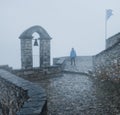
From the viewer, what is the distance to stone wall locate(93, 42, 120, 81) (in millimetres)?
12109

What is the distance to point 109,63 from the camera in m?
13.0

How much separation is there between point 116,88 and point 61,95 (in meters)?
2.53

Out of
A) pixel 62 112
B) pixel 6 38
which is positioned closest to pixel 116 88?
pixel 62 112

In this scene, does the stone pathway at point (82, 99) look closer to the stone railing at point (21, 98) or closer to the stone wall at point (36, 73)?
the stone railing at point (21, 98)

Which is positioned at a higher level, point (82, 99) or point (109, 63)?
point (109, 63)

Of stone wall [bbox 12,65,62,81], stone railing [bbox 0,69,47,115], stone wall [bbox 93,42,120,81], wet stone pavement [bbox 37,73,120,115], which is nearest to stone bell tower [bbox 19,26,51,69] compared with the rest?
stone wall [bbox 12,65,62,81]

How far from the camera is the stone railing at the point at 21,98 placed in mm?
5416

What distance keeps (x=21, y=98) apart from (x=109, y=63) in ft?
22.0

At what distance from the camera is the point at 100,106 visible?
855 centimetres

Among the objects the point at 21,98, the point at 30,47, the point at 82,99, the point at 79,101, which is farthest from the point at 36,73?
the point at 21,98

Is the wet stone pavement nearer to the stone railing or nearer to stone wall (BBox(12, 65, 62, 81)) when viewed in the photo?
the stone railing

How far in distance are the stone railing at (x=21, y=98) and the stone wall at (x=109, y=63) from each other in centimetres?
519

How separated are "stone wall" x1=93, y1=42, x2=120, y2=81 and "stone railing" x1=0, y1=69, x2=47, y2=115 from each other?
17.0ft

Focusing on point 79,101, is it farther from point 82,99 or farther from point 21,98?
point 21,98
